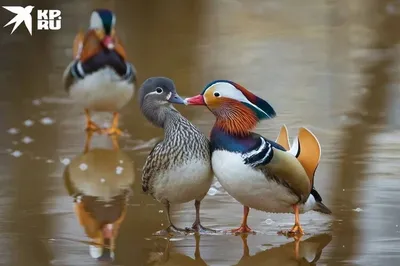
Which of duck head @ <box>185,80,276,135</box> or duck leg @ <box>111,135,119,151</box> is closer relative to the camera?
duck head @ <box>185,80,276,135</box>

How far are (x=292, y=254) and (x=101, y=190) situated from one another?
197cm

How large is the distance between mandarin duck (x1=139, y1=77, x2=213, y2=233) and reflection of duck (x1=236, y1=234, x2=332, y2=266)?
1.47 feet

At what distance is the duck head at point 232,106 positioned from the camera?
5.58 meters

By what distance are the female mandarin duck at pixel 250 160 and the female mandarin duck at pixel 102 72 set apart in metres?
3.10

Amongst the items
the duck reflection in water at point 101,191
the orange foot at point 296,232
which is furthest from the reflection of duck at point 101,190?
the orange foot at point 296,232

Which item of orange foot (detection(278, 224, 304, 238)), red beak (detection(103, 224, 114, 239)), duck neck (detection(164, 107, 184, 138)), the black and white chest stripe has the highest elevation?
duck neck (detection(164, 107, 184, 138))

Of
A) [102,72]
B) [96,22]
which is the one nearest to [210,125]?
[102,72]

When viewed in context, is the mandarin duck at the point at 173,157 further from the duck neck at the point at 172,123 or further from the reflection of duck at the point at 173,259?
the reflection of duck at the point at 173,259

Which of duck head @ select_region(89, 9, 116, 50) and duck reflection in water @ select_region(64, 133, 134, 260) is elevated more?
duck head @ select_region(89, 9, 116, 50)

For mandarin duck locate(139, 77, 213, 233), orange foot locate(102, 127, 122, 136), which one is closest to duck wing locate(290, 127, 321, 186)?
mandarin duck locate(139, 77, 213, 233)

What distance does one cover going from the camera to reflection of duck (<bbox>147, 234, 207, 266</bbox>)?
5293 millimetres

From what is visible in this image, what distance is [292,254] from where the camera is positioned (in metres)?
5.40

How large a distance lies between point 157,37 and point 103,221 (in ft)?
23.0

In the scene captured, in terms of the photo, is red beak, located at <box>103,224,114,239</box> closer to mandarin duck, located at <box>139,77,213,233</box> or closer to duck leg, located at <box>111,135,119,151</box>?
mandarin duck, located at <box>139,77,213,233</box>
